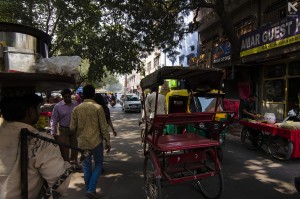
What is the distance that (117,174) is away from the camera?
6.02m

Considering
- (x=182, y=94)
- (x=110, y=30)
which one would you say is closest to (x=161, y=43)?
(x=110, y=30)

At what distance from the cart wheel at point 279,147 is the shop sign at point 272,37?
412 centimetres

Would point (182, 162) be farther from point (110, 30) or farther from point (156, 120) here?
point (110, 30)

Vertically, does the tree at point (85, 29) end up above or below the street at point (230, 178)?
above

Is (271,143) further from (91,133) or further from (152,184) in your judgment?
(91,133)

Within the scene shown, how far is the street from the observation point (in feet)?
15.8

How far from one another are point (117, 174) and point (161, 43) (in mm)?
11063

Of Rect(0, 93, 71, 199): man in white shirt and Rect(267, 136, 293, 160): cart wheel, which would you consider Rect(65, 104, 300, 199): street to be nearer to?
Rect(267, 136, 293, 160): cart wheel

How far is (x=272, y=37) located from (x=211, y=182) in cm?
809

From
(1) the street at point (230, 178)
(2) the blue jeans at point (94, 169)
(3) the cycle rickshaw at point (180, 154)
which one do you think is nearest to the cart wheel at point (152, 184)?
(3) the cycle rickshaw at point (180, 154)

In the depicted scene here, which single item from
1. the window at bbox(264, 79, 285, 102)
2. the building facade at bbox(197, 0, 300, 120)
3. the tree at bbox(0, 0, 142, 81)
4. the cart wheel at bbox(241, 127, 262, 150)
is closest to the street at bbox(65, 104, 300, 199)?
the cart wheel at bbox(241, 127, 262, 150)

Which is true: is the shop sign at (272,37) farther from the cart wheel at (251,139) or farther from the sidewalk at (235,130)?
the cart wheel at (251,139)

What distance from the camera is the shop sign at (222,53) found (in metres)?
14.7

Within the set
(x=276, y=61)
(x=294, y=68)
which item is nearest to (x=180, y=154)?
(x=294, y=68)
